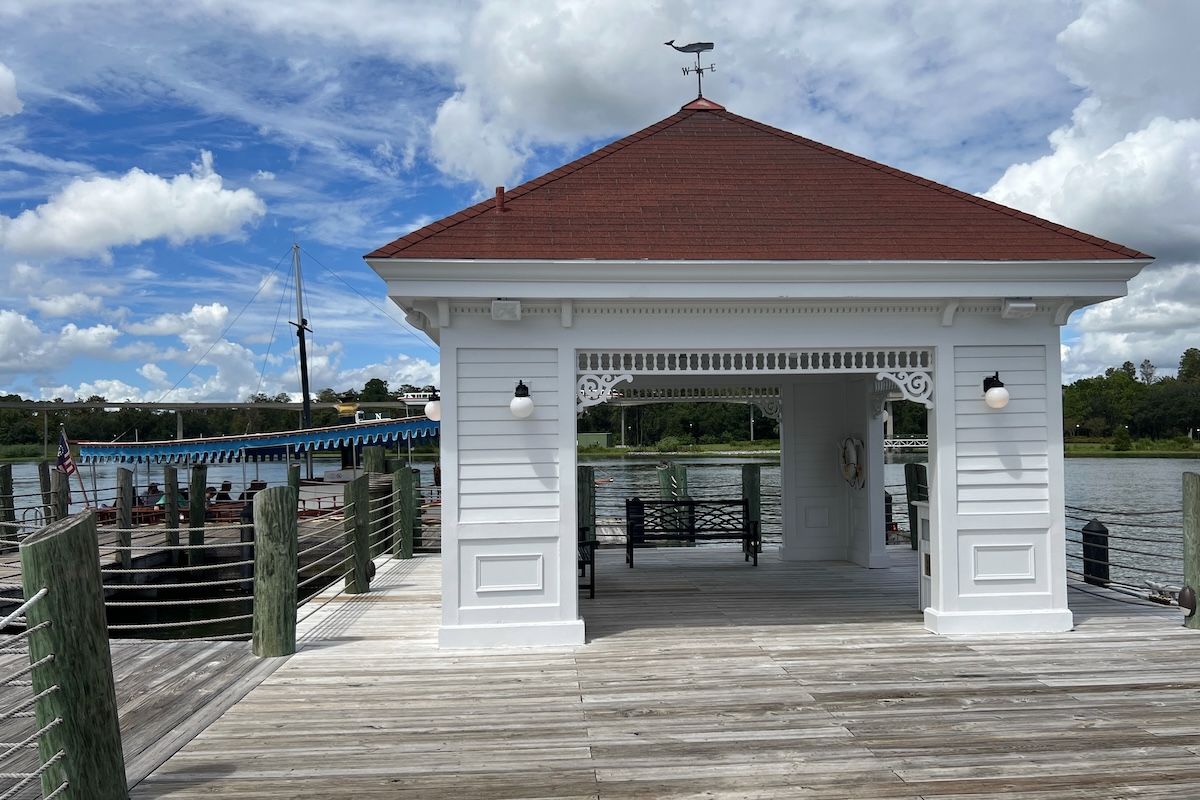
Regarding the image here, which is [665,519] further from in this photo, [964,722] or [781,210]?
[964,722]

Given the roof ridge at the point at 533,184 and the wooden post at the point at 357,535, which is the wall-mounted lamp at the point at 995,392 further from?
the wooden post at the point at 357,535

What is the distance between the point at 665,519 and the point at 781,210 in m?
5.77

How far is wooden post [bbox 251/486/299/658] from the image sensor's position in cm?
586

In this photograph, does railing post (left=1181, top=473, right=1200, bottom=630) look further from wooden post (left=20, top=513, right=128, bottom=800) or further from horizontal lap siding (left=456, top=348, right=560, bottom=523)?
wooden post (left=20, top=513, right=128, bottom=800)

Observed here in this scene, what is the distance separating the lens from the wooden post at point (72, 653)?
123 inches

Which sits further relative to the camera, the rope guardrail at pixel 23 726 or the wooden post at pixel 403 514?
the wooden post at pixel 403 514

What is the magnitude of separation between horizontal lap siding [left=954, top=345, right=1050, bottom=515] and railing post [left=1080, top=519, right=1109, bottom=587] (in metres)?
2.45

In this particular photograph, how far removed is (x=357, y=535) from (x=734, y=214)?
4.92 m

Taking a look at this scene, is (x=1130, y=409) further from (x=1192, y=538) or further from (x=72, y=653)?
(x=72, y=653)

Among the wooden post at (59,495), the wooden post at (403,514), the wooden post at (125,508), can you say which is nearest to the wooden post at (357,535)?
the wooden post at (403,514)

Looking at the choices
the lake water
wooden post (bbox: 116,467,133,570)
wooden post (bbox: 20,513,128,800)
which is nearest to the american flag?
the lake water

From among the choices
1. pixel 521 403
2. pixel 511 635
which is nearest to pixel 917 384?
pixel 521 403

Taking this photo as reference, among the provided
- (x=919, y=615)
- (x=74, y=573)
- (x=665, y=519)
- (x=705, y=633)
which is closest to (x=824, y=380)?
(x=665, y=519)

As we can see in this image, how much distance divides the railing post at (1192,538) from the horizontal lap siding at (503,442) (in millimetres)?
4971
